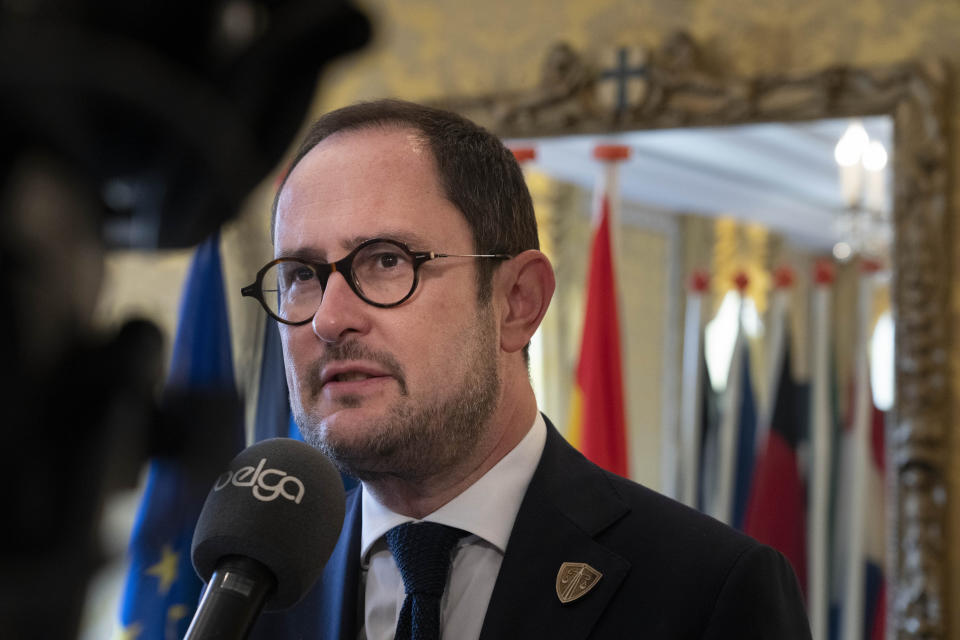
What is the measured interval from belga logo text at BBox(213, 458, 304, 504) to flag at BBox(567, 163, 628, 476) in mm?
2477

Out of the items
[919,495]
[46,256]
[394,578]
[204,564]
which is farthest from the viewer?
[919,495]

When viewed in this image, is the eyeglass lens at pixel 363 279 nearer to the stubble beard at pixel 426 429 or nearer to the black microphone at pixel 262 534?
the stubble beard at pixel 426 429

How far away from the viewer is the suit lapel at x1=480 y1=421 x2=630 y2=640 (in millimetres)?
1456

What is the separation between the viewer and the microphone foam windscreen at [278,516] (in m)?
0.93

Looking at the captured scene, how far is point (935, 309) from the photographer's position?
10.5 feet

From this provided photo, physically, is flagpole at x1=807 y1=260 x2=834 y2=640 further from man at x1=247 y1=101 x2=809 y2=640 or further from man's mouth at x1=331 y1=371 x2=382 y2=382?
man's mouth at x1=331 y1=371 x2=382 y2=382

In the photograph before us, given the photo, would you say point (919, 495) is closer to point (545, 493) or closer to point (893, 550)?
point (893, 550)

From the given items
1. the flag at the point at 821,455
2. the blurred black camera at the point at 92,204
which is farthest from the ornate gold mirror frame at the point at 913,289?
the blurred black camera at the point at 92,204

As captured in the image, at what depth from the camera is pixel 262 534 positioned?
3.07 ft

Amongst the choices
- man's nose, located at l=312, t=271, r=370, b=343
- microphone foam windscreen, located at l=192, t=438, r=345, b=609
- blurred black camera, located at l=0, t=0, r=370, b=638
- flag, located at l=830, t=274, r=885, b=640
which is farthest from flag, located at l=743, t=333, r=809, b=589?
blurred black camera, located at l=0, t=0, r=370, b=638

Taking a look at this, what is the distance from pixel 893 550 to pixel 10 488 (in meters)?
3.24

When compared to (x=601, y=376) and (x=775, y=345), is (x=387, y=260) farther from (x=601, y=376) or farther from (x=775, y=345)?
(x=775, y=345)

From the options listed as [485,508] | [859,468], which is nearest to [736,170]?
[859,468]

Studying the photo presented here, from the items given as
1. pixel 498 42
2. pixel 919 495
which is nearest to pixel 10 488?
pixel 919 495
